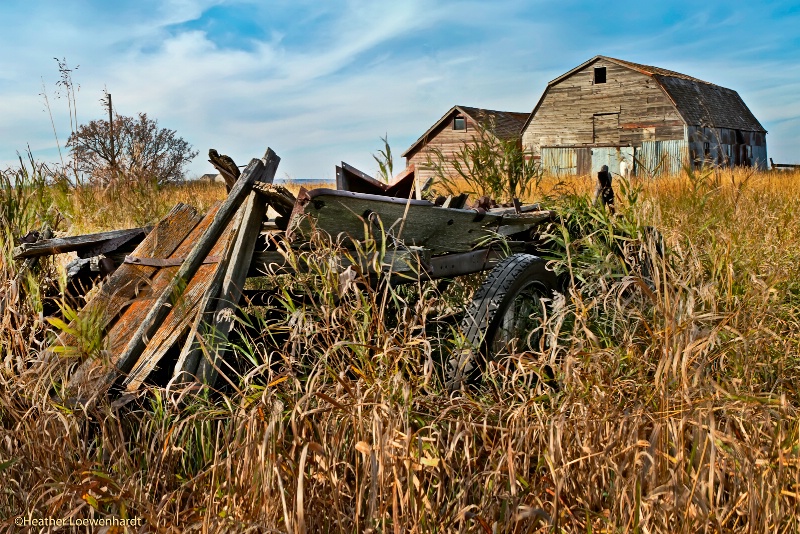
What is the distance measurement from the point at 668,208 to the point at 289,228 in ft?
16.9

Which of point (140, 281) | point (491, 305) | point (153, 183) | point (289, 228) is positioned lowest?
point (491, 305)

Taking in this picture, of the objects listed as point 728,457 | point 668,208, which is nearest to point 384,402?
point 728,457

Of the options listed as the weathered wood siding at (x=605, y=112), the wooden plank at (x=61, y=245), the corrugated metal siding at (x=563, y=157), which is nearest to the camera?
the wooden plank at (x=61, y=245)

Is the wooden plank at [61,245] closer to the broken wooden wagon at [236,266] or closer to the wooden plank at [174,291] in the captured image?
the broken wooden wagon at [236,266]

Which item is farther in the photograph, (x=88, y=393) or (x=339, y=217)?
(x=339, y=217)

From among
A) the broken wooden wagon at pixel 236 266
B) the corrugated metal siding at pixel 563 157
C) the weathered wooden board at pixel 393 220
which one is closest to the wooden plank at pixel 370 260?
the broken wooden wagon at pixel 236 266

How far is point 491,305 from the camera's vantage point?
3.19m

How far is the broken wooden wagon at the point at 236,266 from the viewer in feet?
8.77

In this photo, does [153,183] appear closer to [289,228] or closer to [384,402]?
[289,228]

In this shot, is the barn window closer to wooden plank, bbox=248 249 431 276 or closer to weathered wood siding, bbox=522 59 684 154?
weathered wood siding, bbox=522 59 684 154

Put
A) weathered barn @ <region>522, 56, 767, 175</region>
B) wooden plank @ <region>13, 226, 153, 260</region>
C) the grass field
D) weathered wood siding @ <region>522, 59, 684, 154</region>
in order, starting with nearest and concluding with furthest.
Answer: the grass field < wooden plank @ <region>13, 226, 153, 260</region> < weathered barn @ <region>522, 56, 767, 175</region> < weathered wood siding @ <region>522, 59, 684, 154</region>

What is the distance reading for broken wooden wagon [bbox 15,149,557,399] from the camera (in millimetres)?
2674

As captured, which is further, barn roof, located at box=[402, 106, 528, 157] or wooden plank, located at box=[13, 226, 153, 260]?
barn roof, located at box=[402, 106, 528, 157]

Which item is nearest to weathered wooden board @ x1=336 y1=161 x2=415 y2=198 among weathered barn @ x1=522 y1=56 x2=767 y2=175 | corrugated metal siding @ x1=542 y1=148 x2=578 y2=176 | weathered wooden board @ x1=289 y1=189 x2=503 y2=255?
weathered wooden board @ x1=289 y1=189 x2=503 y2=255
